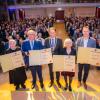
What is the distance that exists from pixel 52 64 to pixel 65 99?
125cm

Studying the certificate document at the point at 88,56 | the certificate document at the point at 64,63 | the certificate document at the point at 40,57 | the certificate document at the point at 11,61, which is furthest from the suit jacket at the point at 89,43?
the certificate document at the point at 11,61

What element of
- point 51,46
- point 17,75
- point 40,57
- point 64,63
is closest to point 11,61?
point 17,75

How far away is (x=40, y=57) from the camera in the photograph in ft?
19.9

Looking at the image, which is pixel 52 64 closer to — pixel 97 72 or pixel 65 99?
pixel 65 99

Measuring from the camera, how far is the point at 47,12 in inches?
1480

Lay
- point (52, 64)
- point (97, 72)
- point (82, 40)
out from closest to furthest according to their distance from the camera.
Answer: point (82, 40), point (52, 64), point (97, 72)

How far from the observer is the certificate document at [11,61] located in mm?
5945

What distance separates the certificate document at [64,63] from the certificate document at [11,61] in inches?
35.4

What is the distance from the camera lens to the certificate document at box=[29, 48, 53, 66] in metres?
6.00

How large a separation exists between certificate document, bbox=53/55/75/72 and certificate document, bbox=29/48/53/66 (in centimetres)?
18

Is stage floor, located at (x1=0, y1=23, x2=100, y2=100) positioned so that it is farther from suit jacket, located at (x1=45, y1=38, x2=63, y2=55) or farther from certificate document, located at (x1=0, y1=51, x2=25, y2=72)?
suit jacket, located at (x1=45, y1=38, x2=63, y2=55)

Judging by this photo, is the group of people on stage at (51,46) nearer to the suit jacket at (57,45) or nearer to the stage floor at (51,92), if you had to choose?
the suit jacket at (57,45)

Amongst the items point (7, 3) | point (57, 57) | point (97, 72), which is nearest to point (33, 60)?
point (57, 57)

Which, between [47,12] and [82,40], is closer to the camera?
[82,40]
